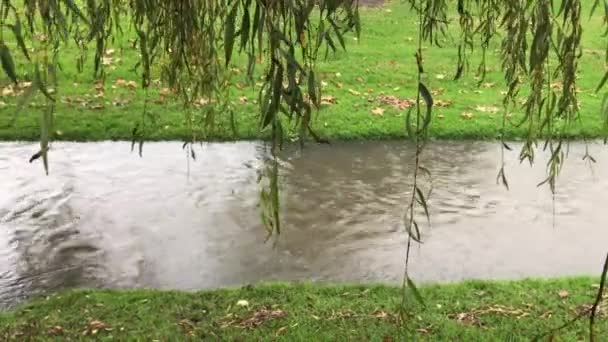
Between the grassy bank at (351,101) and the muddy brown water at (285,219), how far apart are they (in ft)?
1.38

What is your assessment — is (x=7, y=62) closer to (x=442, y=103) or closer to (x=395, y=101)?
(x=395, y=101)

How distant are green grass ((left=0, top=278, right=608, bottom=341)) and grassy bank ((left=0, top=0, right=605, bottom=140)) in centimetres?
236

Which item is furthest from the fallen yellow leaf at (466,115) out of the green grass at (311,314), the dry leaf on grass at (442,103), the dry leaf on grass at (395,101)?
the green grass at (311,314)

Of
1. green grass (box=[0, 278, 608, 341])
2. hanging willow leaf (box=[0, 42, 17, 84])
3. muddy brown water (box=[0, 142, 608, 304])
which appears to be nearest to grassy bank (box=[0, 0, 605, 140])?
muddy brown water (box=[0, 142, 608, 304])

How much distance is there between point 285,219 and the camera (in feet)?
18.9

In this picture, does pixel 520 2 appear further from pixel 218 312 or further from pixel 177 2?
pixel 218 312

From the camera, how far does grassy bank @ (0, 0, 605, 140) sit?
7859 mm

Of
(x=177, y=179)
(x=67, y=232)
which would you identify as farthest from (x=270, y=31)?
(x=177, y=179)

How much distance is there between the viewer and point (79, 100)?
28.2 feet

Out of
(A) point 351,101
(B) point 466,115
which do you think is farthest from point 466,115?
(A) point 351,101

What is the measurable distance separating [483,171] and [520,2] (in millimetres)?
3801

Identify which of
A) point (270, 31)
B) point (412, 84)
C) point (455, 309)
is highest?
point (270, 31)

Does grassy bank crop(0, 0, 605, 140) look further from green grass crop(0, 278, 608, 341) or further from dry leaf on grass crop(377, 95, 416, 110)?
green grass crop(0, 278, 608, 341)

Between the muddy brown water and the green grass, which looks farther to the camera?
the muddy brown water
